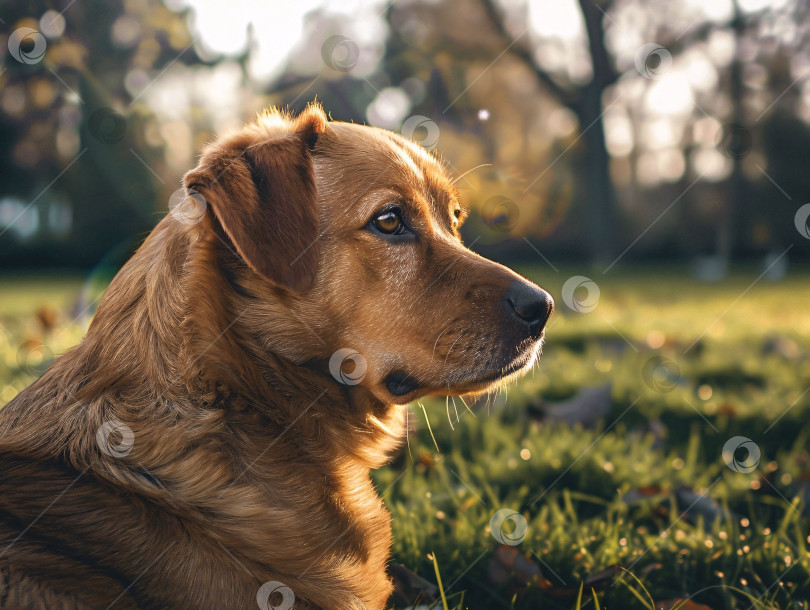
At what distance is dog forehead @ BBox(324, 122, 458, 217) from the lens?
7.91 feet

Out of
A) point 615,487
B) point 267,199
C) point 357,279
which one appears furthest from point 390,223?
point 615,487

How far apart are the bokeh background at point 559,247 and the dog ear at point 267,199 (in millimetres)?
274

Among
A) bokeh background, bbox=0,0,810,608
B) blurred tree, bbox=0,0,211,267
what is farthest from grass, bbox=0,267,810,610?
blurred tree, bbox=0,0,211,267

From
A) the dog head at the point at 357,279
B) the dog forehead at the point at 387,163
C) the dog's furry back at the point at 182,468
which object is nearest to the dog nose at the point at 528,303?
the dog head at the point at 357,279

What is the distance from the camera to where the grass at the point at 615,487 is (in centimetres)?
227

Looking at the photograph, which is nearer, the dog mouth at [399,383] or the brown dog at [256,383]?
the brown dog at [256,383]

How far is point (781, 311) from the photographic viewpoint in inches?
396

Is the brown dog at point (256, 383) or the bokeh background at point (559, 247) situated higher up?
the brown dog at point (256, 383)

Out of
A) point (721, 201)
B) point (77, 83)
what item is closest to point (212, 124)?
point (77, 83)

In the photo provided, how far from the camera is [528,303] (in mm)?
2189

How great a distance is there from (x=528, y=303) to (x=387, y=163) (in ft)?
2.61

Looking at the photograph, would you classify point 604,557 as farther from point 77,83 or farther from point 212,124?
point 77,83

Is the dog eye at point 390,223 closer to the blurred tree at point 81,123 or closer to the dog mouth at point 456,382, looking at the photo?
the dog mouth at point 456,382

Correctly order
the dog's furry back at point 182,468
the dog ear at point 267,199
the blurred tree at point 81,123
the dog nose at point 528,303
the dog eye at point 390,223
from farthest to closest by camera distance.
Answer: the blurred tree at point 81,123 < the dog eye at point 390,223 < the dog nose at point 528,303 < the dog ear at point 267,199 < the dog's furry back at point 182,468
